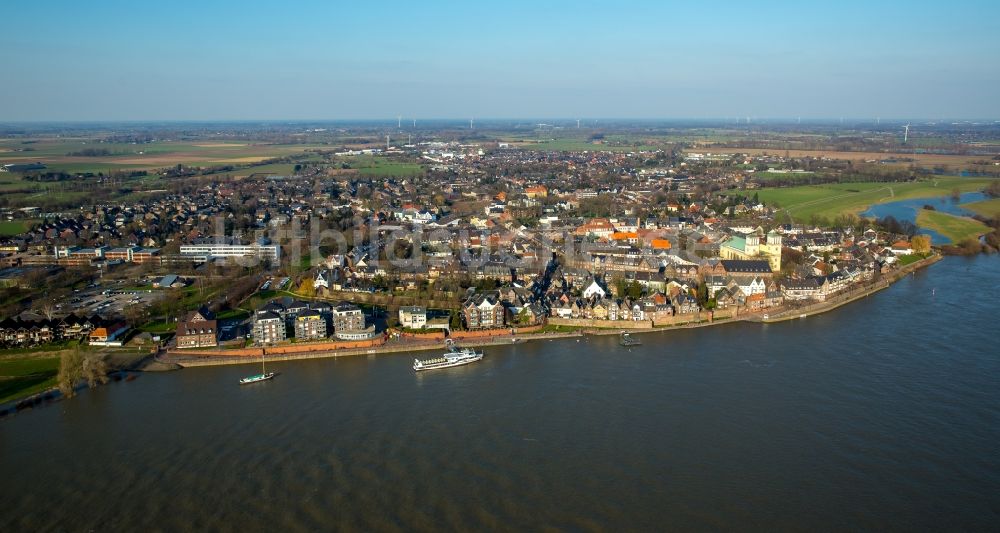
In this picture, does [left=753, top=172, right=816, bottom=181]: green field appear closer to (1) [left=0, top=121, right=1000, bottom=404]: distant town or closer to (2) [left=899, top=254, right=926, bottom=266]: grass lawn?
(1) [left=0, top=121, right=1000, bottom=404]: distant town

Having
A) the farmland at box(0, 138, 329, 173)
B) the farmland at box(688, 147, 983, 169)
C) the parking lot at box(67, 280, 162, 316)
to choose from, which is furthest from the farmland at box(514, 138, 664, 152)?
the parking lot at box(67, 280, 162, 316)

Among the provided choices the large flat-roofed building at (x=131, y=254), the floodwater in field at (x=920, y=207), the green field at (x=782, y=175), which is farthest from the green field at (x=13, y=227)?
the green field at (x=782, y=175)

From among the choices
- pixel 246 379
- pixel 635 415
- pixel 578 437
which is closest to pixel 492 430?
pixel 578 437

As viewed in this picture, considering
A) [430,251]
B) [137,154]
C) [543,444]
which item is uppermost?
[137,154]

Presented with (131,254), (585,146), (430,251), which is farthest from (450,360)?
(585,146)

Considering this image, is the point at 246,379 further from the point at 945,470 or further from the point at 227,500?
the point at 945,470

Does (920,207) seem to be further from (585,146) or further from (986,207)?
(585,146)
